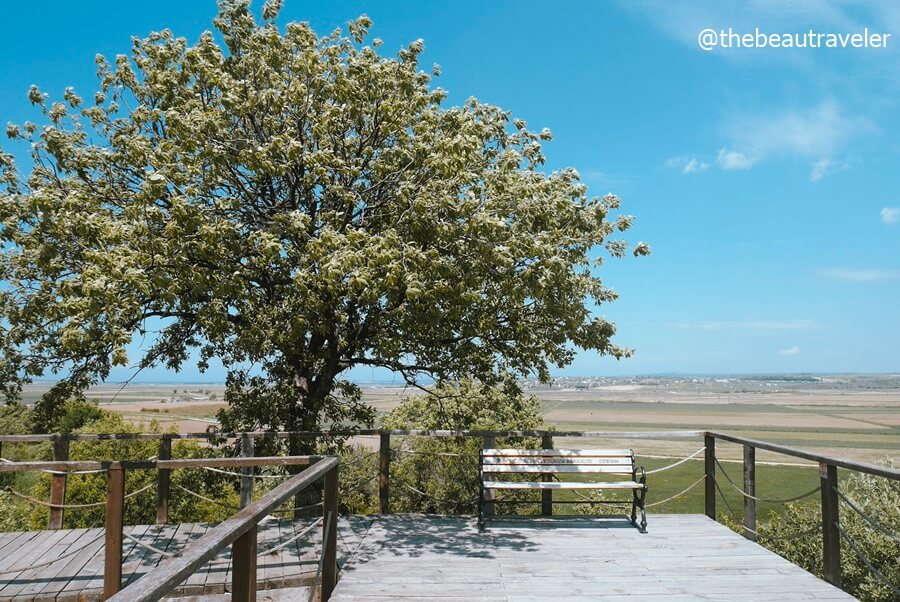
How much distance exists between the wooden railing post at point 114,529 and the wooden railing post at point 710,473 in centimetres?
733

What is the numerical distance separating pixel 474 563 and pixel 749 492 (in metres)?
3.85

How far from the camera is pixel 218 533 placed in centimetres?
275

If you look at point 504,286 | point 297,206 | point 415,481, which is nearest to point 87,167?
point 297,206

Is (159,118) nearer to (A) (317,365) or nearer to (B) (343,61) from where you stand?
(B) (343,61)

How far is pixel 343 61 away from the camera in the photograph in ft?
31.3

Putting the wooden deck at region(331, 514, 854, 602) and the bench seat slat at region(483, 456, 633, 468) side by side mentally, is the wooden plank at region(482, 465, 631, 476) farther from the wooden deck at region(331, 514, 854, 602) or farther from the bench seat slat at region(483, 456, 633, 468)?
the wooden deck at region(331, 514, 854, 602)

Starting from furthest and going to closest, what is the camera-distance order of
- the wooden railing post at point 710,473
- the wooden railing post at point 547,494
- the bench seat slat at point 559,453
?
the wooden railing post at point 710,473 < the wooden railing post at point 547,494 < the bench seat slat at point 559,453

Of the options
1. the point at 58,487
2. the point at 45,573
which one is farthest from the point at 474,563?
the point at 58,487

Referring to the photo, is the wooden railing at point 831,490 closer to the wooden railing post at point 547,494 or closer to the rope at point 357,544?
the wooden railing post at point 547,494

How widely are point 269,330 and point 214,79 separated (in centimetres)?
360

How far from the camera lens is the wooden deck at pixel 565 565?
5.47 metres

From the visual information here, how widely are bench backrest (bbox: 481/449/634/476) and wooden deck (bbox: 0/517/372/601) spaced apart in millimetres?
1965

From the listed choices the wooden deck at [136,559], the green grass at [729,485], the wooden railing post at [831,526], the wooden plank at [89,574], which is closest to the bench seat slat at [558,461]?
the wooden deck at [136,559]

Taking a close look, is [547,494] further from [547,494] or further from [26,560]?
[26,560]
